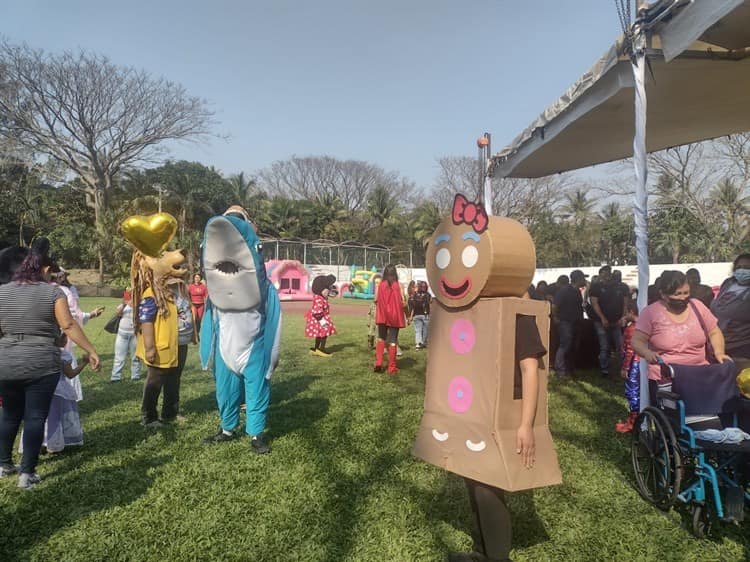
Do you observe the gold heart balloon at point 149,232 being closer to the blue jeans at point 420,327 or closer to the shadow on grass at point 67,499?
the shadow on grass at point 67,499

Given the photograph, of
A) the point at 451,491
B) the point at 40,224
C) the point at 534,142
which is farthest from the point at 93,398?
the point at 40,224

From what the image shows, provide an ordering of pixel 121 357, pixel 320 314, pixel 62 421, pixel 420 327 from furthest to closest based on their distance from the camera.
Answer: pixel 420 327 < pixel 320 314 < pixel 121 357 < pixel 62 421

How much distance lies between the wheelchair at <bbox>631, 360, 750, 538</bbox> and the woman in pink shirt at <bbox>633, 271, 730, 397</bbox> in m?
0.26

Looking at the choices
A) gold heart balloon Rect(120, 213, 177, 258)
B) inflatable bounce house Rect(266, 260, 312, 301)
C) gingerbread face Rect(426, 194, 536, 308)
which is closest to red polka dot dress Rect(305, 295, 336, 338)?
gold heart balloon Rect(120, 213, 177, 258)

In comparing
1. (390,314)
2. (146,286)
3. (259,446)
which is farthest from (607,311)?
(146,286)

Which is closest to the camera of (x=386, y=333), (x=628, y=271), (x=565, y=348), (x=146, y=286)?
(x=146, y=286)

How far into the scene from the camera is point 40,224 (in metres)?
27.8

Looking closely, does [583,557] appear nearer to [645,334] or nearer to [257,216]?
[645,334]

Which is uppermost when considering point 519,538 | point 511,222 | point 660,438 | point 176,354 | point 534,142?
point 534,142

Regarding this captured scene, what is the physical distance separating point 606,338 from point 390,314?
10.8 ft

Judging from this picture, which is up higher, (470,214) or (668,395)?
(470,214)

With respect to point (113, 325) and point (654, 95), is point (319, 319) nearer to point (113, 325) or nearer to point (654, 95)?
point (113, 325)

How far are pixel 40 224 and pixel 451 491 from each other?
3182cm

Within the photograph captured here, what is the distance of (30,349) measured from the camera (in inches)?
125
